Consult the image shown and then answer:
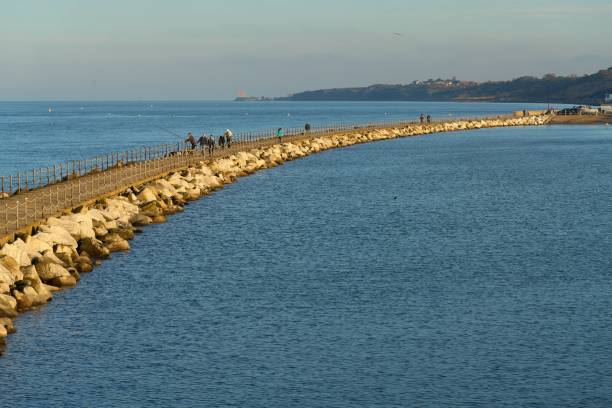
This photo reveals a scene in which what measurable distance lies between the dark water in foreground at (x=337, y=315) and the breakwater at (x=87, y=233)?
2.57ft

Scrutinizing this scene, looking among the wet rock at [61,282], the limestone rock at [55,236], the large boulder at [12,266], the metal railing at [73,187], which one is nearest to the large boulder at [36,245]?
the limestone rock at [55,236]

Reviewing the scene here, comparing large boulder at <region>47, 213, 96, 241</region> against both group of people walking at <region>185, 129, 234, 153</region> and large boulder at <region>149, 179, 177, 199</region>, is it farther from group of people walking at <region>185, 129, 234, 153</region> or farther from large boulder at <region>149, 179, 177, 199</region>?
group of people walking at <region>185, 129, 234, 153</region>

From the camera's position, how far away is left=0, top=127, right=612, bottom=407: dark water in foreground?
22.1 m

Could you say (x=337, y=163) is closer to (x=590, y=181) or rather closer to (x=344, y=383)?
(x=590, y=181)

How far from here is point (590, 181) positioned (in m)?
73.0

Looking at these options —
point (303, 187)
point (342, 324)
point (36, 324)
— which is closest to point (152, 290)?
point (36, 324)

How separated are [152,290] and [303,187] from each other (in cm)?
3398

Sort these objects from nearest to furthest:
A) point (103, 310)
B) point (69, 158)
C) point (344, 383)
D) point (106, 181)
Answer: point (344, 383), point (103, 310), point (106, 181), point (69, 158)

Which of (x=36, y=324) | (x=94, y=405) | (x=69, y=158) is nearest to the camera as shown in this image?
(x=94, y=405)

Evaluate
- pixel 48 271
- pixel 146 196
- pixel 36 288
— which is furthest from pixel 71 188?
pixel 36 288

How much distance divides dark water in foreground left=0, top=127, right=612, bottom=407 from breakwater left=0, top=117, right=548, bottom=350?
30.8 inches

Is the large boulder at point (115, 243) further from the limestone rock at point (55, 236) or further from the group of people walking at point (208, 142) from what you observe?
the group of people walking at point (208, 142)

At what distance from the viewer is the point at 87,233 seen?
38.7m

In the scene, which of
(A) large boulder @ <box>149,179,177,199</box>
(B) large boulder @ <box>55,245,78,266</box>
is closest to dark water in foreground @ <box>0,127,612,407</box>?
(B) large boulder @ <box>55,245,78,266</box>
